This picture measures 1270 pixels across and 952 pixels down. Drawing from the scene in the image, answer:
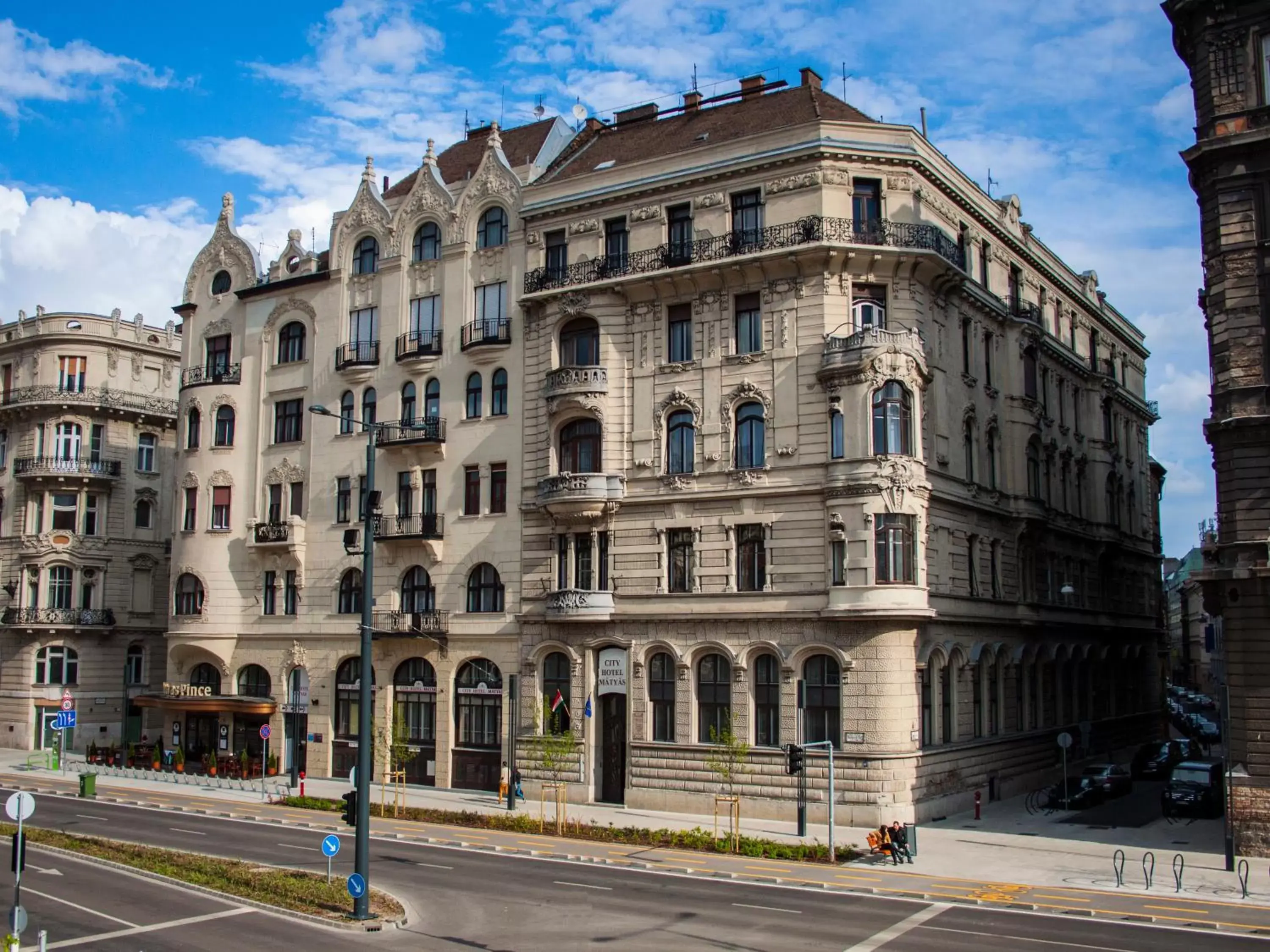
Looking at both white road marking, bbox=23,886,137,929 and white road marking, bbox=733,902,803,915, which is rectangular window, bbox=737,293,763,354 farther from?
white road marking, bbox=23,886,137,929

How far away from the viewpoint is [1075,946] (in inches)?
987

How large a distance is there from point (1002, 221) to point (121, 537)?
5234 cm

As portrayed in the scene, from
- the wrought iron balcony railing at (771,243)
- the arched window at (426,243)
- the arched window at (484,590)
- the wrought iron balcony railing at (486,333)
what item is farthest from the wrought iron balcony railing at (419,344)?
the arched window at (484,590)

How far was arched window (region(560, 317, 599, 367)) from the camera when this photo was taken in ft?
163

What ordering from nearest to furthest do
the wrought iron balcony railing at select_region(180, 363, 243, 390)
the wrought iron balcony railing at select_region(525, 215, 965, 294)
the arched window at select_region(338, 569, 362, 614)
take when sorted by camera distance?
the wrought iron balcony railing at select_region(525, 215, 965, 294) < the arched window at select_region(338, 569, 362, 614) < the wrought iron balcony railing at select_region(180, 363, 243, 390)

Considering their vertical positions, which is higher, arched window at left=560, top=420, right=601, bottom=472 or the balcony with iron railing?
arched window at left=560, top=420, right=601, bottom=472

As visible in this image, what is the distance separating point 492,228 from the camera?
54.2 metres

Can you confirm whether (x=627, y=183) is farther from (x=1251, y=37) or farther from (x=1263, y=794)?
(x=1263, y=794)

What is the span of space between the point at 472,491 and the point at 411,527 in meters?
3.19

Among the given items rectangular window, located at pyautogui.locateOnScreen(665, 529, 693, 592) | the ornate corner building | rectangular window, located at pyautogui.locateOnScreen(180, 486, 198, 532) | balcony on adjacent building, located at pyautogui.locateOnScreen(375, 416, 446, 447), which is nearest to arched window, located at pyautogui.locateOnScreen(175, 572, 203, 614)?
rectangular window, located at pyautogui.locateOnScreen(180, 486, 198, 532)

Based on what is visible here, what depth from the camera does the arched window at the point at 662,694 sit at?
4622 cm

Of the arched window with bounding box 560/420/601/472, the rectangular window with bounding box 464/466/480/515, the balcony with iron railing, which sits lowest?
the balcony with iron railing

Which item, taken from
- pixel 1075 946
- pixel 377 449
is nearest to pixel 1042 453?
pixel 377 449

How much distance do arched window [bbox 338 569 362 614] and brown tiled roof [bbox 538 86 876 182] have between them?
777 inches
